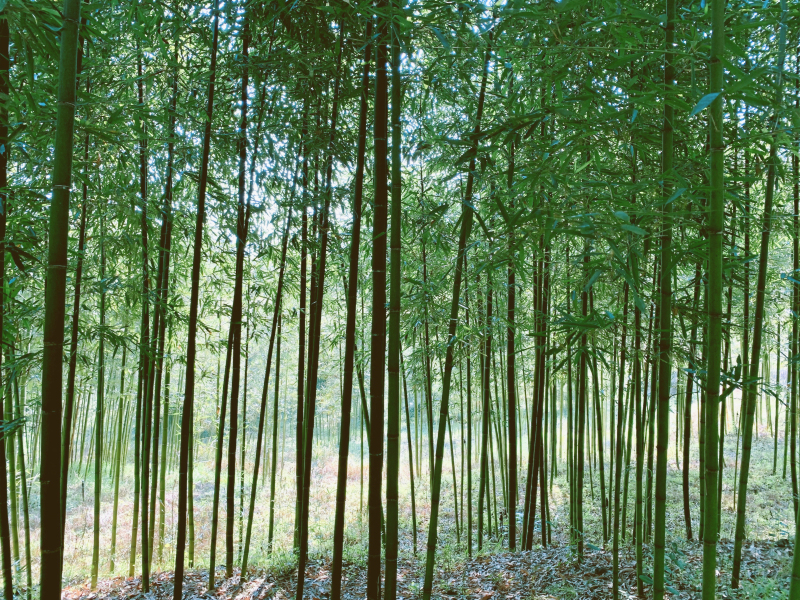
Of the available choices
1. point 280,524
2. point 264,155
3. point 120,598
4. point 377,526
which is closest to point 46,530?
point 377,526

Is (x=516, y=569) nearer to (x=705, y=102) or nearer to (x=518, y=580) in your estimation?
(x=518, y=580)

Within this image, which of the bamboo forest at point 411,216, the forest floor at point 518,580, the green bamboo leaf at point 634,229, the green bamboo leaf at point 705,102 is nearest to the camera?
the green bamboo leaf at point 705,102

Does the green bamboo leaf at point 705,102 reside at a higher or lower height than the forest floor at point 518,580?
higher

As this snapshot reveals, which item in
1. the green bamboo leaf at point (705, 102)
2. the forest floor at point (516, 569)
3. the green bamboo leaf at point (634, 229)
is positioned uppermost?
the green bamboo leaf at point (705, 102)

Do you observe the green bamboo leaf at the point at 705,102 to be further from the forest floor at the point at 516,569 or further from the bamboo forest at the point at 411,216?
the forest floor at the point at 516,569

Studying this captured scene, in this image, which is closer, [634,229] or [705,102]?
[705,102]

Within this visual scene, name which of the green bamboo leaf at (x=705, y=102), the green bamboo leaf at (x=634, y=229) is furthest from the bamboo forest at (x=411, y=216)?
the green bamboo leaf at (x=634, y=229)

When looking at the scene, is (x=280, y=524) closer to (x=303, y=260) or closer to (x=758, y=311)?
(x=303, y=260)

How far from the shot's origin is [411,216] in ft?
13.1

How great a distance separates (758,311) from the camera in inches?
109

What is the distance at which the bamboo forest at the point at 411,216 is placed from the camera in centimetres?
174

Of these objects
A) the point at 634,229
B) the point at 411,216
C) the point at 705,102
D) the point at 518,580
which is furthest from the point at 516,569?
the point at 705,102

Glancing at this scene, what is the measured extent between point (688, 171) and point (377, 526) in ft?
5.96

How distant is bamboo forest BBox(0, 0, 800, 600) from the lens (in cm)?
174
